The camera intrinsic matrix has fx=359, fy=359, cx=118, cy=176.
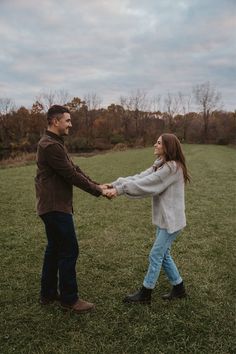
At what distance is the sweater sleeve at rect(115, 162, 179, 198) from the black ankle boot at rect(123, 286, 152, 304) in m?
1.34

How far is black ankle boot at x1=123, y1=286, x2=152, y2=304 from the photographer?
4801mm

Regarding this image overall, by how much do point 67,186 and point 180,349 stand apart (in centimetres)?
223

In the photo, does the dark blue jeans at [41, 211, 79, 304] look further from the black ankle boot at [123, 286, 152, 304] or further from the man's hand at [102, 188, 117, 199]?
the black ankle boot at [123, 286, 152, 304]

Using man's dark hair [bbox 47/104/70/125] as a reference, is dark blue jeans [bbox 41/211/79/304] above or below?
below

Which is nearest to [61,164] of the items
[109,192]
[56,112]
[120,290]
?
[56,112]

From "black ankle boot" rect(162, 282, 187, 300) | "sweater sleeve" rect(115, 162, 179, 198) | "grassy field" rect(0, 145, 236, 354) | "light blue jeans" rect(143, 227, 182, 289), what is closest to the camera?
"grassy field" rect(0, 145, 236, 354)

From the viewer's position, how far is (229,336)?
414 cm

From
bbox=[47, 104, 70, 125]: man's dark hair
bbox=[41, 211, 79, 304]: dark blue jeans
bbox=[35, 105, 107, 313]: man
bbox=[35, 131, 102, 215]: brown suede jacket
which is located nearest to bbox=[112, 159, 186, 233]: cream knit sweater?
bbox=[35, 105, 107, 313]: man

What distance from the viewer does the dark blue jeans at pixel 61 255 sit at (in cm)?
432

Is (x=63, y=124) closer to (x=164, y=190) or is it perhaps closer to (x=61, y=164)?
(x=61, y=164)

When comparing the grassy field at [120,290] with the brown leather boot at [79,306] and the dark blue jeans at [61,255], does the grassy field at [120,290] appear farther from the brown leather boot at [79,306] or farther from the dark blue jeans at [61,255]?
the dark blue jeans at [61,255]

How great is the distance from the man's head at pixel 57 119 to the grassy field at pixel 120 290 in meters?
2.33

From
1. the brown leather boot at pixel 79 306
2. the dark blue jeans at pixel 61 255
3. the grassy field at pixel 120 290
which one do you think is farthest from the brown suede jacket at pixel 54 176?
the grassy field at pixel 120 290

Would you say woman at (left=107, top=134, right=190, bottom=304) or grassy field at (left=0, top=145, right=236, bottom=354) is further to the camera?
woman at (left=107, top=134, right=190, bottom=304)
